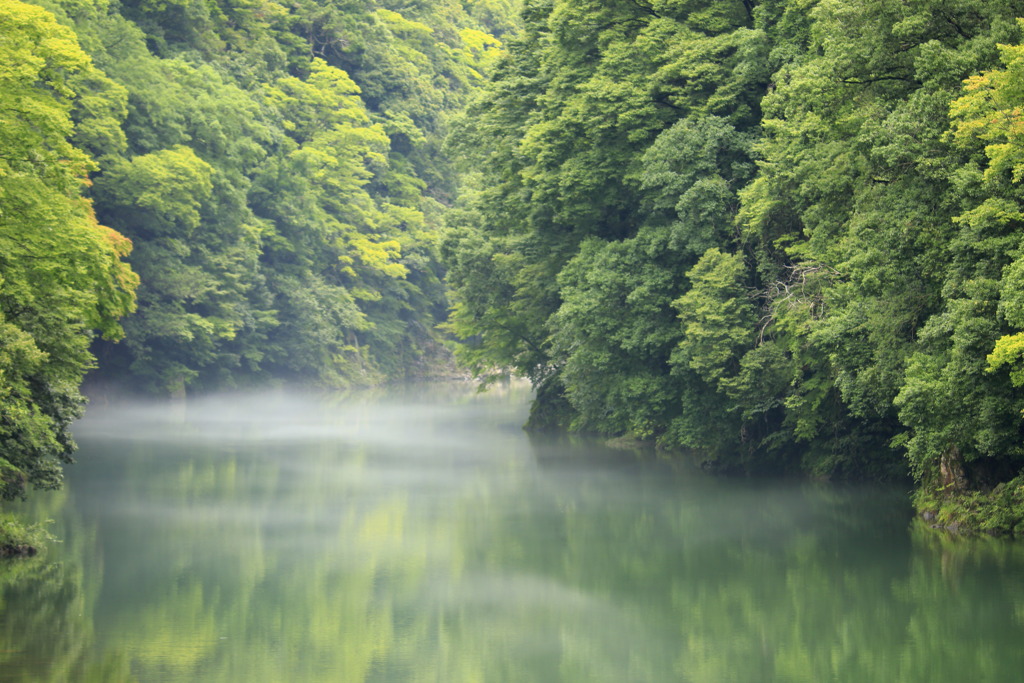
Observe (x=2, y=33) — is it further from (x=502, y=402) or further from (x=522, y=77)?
(x=502, y=402)

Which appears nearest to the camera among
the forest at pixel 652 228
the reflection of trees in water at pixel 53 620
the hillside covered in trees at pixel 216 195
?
the reflection of trees in water at pixel 53 620

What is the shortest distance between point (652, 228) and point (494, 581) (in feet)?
46.0

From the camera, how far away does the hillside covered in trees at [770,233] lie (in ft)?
62.5

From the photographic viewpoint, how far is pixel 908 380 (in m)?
19.4

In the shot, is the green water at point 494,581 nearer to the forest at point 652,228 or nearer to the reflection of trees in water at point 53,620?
the reflection of trees in water at point 53,620

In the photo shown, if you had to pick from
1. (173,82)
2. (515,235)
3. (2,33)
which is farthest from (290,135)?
(2,33)

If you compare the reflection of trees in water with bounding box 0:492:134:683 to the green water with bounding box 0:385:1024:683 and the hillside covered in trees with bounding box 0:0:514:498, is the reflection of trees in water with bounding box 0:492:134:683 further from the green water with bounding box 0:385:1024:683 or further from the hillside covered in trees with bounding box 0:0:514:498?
the hillside covered in trees with bounding box 0:0:514:498

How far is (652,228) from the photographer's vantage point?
1238 inches

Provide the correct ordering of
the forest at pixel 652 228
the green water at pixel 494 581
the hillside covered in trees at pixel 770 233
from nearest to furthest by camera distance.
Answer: the green water at pixel 494 581, the hillside covered in trees at pixel 770 233, the forest at pixel 652 228

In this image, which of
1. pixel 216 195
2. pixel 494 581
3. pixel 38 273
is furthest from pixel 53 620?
pixel 216 195

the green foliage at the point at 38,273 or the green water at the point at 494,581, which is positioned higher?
the green foliage at the point at 38,273

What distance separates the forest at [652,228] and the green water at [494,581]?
191 cm

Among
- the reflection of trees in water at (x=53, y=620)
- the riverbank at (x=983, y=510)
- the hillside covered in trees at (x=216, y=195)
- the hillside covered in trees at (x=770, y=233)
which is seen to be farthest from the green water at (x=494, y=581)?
the hillside covered in trees at (x=216, y=195)

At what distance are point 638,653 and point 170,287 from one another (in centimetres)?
3805
